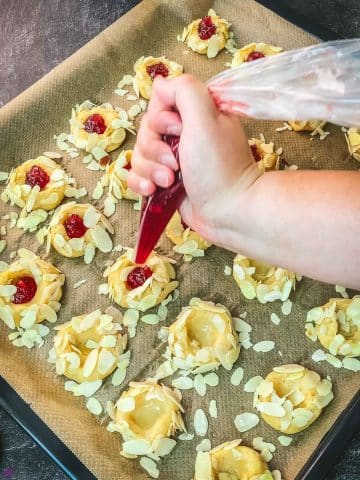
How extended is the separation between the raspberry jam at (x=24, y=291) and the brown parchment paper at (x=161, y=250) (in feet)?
0.17

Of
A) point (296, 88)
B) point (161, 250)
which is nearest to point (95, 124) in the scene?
point (161, 250)

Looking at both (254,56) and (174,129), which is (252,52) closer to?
(254,56)

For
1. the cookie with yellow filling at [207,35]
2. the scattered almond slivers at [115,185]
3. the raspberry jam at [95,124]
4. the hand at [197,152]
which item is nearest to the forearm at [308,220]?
the hand at [197,152]

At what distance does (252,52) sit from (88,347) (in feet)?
2.14

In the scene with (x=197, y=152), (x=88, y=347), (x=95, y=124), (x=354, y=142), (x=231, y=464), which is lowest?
(x=231, y=464)

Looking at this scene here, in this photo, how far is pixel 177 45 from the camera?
1340 mm

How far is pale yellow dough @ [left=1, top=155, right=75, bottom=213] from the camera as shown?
114 centimetres

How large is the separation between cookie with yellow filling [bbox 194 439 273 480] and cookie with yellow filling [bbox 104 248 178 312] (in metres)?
0.25

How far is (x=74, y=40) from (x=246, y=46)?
360 millimetres

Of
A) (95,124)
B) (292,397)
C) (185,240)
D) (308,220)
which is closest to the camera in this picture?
(308,220)

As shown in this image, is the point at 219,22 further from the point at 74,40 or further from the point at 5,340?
the point at 5,340

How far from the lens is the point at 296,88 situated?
0.83 meters

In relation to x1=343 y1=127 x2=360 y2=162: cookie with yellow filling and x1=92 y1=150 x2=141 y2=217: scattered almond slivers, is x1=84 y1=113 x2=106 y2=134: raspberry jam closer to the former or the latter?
x1=92 y1=150 x2=141 y2=217: scattered almond slivers

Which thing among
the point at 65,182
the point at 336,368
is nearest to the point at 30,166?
the point at 65,182
